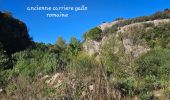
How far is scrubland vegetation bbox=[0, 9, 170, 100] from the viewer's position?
9.98m

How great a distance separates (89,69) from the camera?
10.8 metres

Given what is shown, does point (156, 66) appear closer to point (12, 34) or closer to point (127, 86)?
point (127, 86)

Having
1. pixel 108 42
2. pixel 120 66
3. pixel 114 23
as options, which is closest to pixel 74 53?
pixel 114 23

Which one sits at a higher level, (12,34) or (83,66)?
(12,34)

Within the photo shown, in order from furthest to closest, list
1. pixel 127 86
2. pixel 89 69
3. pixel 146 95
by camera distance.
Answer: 1. pixel 127 86
2. pixel 146 95
3. pixel 89 69

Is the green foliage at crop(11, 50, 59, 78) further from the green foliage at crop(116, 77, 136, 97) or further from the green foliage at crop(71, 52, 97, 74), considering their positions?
the green foliage at crop(116, 77, 136, 97)

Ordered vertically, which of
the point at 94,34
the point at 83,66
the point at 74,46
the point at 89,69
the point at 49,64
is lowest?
the point at 89,69

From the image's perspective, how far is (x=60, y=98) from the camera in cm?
1152

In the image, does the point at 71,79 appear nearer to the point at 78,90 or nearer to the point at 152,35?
the point at 78,90

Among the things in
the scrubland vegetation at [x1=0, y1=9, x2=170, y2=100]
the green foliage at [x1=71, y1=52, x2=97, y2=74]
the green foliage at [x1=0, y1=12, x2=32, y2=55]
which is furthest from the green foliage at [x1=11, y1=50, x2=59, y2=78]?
the green foliage at [x1=0, y1=12, x2=32, y2=55]

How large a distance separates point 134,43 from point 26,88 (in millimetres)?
25176

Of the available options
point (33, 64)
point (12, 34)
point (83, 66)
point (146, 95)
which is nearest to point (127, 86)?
point (146, 95)

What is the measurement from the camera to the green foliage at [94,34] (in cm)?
3978

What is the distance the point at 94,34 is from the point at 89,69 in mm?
29952
